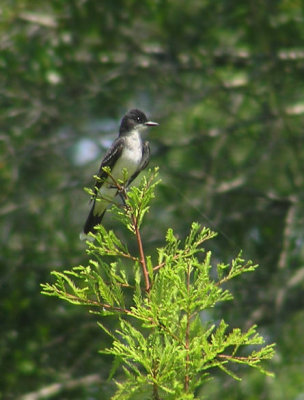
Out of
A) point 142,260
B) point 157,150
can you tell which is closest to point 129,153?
point 142,260

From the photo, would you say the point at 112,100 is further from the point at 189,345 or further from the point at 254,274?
the point at 189,345

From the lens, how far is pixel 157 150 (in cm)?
822

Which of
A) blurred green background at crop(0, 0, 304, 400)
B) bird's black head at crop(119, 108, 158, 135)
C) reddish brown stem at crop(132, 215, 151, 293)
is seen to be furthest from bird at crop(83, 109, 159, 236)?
blurred green background at crop(0, 0, 304, 400)

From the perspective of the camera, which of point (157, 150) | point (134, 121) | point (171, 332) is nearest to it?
point (171, 332)

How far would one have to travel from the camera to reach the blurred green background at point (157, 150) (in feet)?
23.9

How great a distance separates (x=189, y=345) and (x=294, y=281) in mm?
5967

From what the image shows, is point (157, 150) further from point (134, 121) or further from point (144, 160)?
point (144, 160)

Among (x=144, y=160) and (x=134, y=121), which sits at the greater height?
(x=134, y=121)

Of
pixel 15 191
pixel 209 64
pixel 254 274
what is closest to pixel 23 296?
pixel 15 191

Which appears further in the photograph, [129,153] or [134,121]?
[134,121]

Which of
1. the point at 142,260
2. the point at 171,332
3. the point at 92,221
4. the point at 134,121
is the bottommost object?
the point at 171,332

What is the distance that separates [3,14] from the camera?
8562 mm

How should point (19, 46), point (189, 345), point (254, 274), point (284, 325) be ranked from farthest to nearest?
point (19, 46), point (254, 274), point (284, 325), point (189, 345)

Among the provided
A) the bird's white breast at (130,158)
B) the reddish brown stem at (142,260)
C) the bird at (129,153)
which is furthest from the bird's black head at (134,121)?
the reddish brown stem at (142,260)
